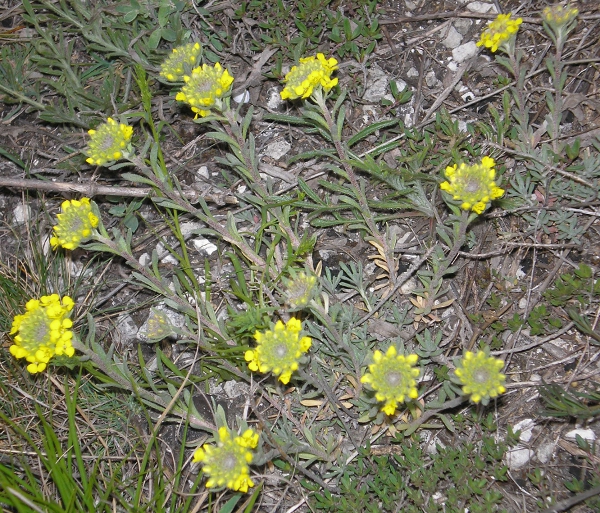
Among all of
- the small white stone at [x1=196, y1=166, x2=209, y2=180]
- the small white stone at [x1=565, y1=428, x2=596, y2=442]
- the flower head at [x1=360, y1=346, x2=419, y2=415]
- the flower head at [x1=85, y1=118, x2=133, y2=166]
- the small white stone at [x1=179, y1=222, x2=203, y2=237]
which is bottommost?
the small white stone at [x1=565, y1=428, x2=596, y2=442]

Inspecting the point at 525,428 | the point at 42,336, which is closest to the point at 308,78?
the point at 42,336

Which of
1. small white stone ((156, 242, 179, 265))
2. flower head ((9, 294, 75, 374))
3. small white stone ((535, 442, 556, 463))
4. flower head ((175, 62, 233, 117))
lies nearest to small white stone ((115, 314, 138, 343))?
small white stone ((156, 242, 179, 265))

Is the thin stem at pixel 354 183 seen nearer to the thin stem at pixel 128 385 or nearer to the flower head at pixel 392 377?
the flower head at pixel 392 377

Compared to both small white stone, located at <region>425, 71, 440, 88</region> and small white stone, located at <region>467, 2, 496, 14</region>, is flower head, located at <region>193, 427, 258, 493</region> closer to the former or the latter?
small white stone, located at <region>425, 71, 440, 88</region>

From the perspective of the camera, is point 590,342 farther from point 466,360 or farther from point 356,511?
point 356,511

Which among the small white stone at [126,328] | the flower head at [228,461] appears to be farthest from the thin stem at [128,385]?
the flower head at [228,461]

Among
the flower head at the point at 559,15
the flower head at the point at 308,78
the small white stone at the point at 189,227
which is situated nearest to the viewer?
the flower head at the point at 308,78
